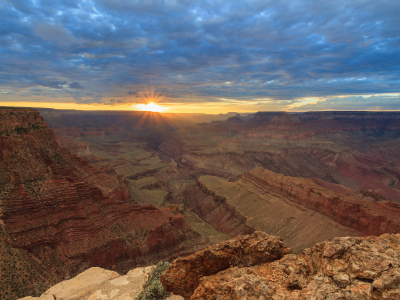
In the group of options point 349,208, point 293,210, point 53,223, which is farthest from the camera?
point 293,210

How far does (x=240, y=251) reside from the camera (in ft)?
41.0

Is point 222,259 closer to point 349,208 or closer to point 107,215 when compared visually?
point 107,215

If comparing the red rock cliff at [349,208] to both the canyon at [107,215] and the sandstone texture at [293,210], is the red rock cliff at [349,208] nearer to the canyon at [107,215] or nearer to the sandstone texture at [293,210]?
the sandstone texture at [293,210]

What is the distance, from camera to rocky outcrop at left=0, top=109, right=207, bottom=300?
31.1m

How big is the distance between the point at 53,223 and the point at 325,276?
133 feet

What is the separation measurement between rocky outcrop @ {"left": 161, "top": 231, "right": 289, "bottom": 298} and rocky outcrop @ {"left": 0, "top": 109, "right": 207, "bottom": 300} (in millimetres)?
27252

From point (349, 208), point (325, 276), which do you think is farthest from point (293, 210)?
point (325, 276)

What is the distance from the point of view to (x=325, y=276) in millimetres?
8281

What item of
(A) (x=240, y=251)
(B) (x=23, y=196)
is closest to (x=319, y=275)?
(A) (x=240, y=251)

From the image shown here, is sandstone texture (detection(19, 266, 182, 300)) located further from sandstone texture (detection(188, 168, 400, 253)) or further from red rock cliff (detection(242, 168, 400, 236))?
red rock cliff (detection(242, 168, 400, 236))

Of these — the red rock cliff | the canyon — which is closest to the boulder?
the canyon

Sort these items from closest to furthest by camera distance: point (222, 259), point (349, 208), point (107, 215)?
point (222, 259) < point (107, 215) < point (349, 208)

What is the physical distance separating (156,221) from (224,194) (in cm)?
4289

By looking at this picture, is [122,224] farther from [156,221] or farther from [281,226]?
[281,226]
